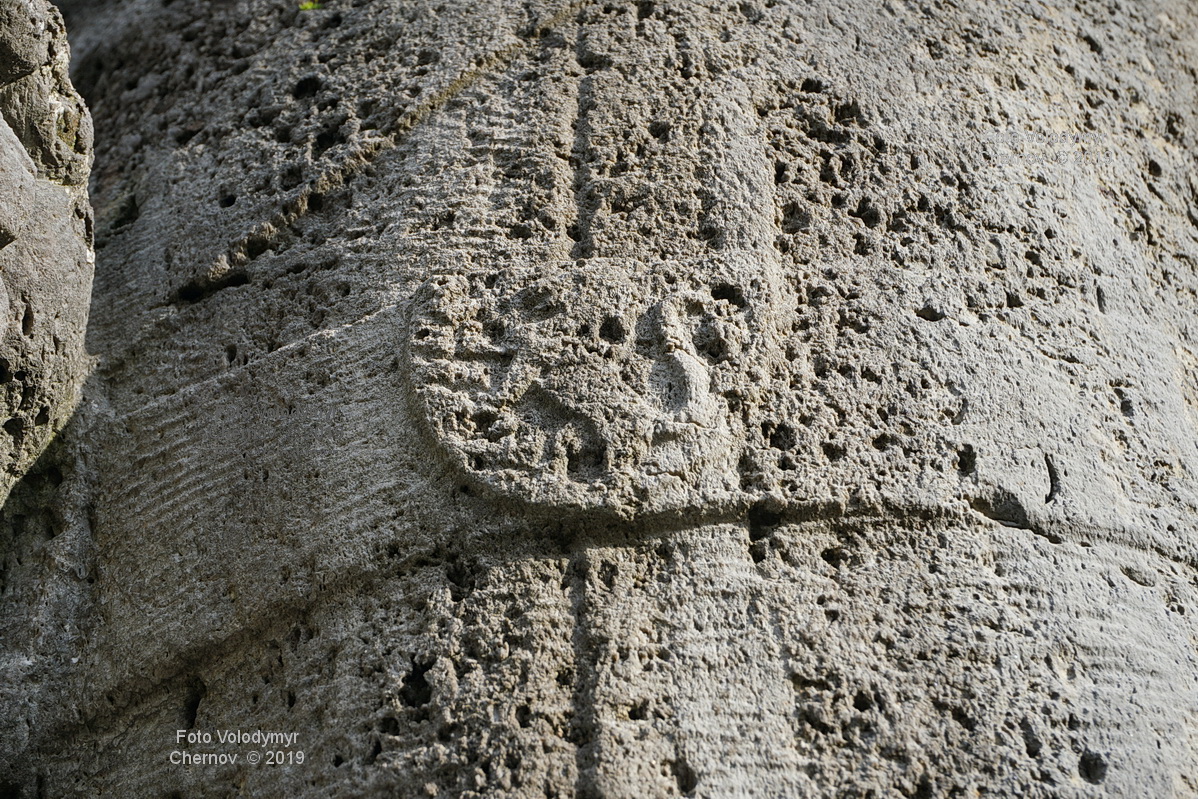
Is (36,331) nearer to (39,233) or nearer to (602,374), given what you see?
(39,233)

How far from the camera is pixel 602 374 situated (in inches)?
84.6

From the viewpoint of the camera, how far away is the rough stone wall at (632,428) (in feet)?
6.40

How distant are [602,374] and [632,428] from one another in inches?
5.1

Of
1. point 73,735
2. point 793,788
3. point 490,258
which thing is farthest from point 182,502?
point 793,788

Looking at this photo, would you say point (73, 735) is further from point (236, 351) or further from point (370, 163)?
point (370, 163)

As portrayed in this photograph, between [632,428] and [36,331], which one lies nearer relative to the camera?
[632,428]

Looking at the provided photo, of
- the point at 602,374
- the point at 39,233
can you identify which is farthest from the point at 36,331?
the point at 602,374

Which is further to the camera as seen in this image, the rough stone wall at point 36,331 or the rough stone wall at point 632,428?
the rough stone wall at point 36,331

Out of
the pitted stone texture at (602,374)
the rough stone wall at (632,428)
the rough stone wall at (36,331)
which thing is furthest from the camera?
the rough stone wall at (36,331)

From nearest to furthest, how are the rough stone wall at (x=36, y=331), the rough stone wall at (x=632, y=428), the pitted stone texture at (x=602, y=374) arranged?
the rough stone wall at (x=632, y=428) → the pitted stone texture at (x=602, y=374) → the rough stone wall at (x=36, y=331)

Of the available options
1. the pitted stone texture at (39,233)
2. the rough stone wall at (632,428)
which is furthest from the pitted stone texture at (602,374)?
the pitted stone texture at (39,233)

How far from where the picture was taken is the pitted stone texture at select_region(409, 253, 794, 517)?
2061 millimetres

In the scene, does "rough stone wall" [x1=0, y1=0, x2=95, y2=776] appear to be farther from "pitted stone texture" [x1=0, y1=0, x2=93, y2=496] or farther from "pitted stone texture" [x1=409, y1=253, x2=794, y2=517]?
"pitted stone texture" [x1=409, y1=253, x2=794, y2=517]

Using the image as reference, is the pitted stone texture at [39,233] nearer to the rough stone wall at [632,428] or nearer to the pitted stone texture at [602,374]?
the rough stone wall at [632,428]
